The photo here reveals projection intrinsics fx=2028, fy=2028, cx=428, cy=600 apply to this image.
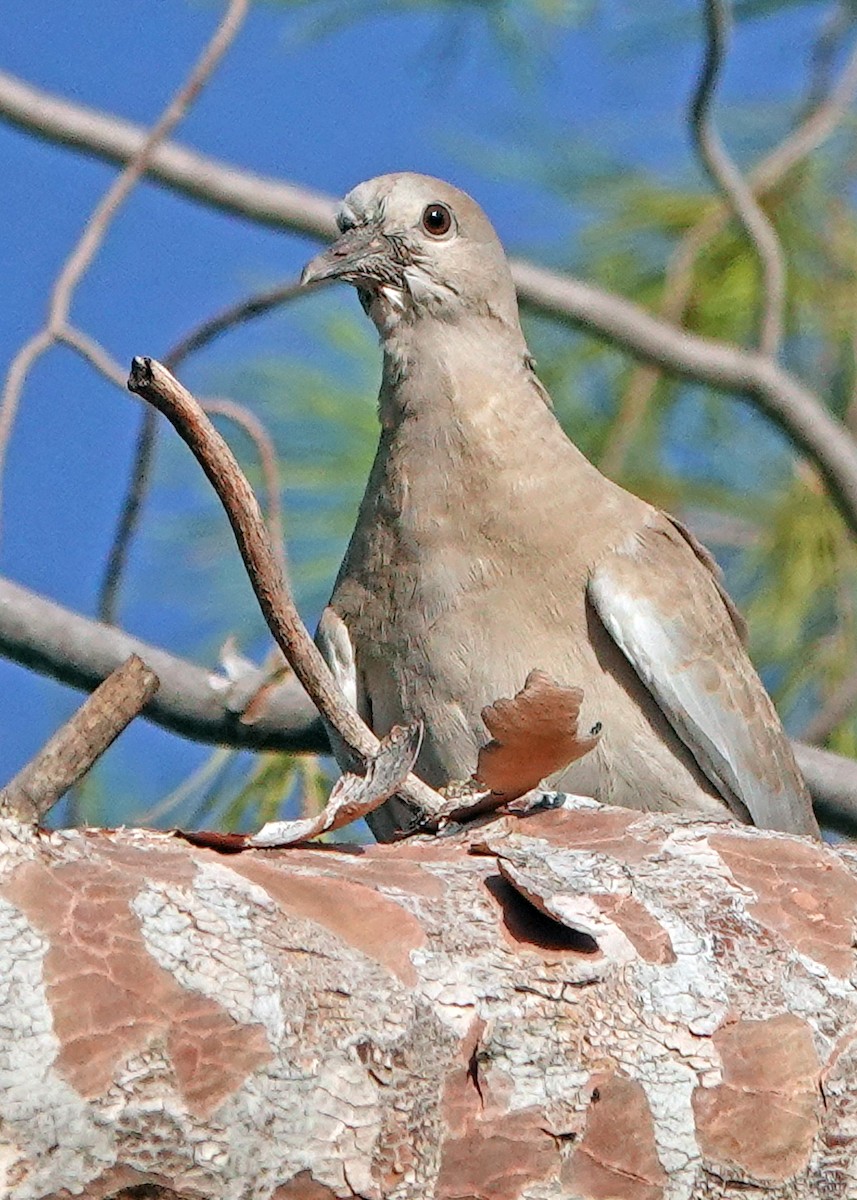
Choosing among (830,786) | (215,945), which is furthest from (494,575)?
(215,945)

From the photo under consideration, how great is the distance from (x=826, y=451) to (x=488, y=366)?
1.19m

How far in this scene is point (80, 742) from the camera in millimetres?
1905

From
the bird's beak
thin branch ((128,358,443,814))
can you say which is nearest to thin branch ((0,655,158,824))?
thin branch ((128,358,443,814))

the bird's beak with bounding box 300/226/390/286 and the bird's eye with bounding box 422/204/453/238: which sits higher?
the bird's eye with bounding box 422/204/453/238

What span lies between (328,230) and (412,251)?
1.16m

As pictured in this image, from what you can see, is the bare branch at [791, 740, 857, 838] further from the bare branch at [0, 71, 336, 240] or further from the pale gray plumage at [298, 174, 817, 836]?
the bare branch at [0, 71, 336, 240]

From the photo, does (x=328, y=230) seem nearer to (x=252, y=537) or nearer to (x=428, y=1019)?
(x=252, y=537)

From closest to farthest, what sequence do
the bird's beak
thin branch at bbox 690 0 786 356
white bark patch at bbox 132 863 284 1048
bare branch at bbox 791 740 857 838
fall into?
white bark patch at bbox 132 863 284 1048 < the bird's beak < bare branch at bbox 791 740 857 838 < thin branch at bbox 690 0 786 356

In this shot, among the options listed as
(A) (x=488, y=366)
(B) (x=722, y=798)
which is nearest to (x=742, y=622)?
(B) (x=722, y=798)

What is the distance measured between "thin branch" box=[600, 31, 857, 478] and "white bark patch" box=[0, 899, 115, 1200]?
3.84 meters

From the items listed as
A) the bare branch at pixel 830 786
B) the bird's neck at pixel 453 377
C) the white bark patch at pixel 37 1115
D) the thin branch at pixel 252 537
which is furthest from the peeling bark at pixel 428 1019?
the bare branch at pixel 830 786

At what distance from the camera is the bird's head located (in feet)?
12.3

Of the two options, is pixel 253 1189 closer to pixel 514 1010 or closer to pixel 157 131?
pixel 514 1010

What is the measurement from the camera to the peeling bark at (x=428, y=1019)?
1.67 meters
